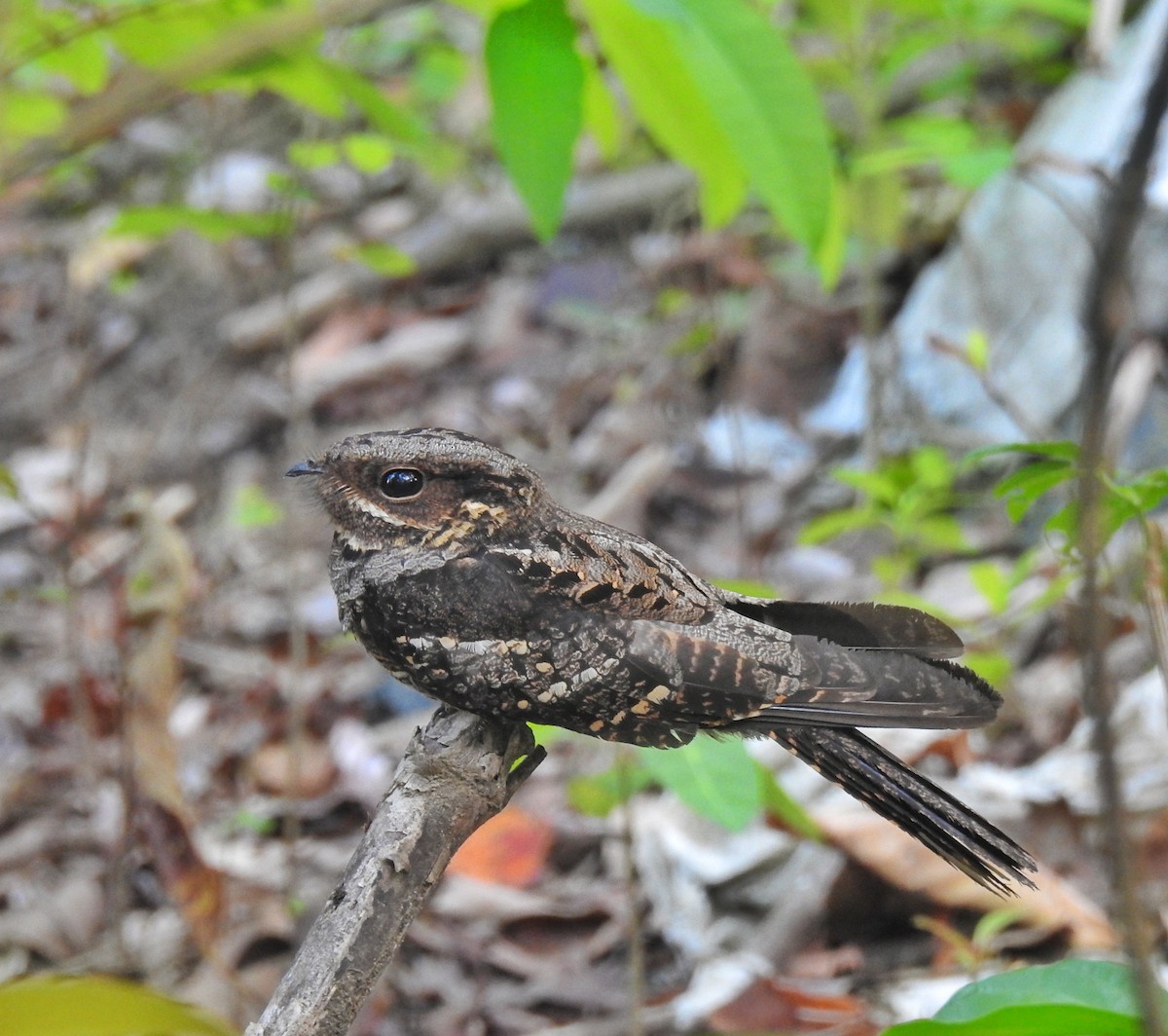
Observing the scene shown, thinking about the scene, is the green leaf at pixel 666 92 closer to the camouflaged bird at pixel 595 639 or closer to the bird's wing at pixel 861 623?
the camouflaged bird at pixel 595 639

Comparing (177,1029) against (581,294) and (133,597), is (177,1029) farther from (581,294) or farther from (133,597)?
(581,294)

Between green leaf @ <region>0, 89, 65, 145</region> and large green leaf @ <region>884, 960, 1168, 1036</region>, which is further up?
green leaf @ <region>0, 89, 65, 145</region>

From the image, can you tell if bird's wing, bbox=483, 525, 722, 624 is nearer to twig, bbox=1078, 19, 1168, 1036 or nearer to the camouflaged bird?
the camouflaged bird

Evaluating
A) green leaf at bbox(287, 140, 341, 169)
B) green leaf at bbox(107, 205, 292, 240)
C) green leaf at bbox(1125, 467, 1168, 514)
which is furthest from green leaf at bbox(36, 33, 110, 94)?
green leaf at bbox(1125, 467, 1168, 514)

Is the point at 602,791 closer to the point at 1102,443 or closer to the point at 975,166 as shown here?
the point at 975,166

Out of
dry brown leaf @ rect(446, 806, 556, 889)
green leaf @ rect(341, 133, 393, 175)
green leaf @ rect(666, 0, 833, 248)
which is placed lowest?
dry brown leaf @ rect(446, 806, 556, 889)

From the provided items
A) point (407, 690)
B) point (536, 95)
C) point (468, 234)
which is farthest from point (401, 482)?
point (468, 234)

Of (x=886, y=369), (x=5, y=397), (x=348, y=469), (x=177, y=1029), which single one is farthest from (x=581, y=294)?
(x=177, y=1029)

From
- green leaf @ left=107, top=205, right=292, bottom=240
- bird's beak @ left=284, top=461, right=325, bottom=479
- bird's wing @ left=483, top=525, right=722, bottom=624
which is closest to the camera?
bird's wing @ left=483, top=525, right=722, bottom=624
